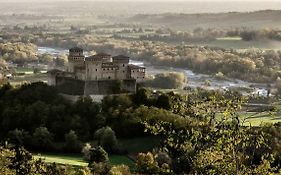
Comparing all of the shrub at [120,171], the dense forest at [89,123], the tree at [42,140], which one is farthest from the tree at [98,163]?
the tree at [42,140]

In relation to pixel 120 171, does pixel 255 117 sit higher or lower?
higher

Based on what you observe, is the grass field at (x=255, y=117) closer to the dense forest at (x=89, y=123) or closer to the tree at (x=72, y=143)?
the dense forest at (x=89, y=123)

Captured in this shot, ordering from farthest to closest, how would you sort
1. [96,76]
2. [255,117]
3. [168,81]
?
[168,81] < [96,76] < [255,117]

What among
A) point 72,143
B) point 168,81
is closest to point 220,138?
point 72,143

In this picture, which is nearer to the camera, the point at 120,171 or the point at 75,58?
the point at 120,171

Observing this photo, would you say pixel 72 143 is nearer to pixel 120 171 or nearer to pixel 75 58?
pixel 75 58

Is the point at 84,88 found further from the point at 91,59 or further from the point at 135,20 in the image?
the point at 135,20

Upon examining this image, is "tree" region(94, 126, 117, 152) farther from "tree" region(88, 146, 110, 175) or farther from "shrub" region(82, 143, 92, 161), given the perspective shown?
"tree" region(88, 146, 110, 175)
